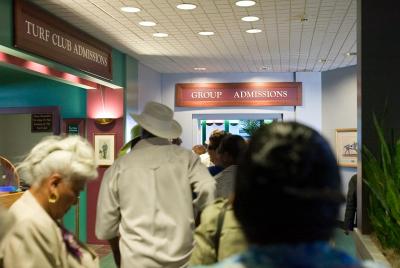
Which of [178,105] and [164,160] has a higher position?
[178,105]

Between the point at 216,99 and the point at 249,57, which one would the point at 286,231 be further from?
the point at 216,99

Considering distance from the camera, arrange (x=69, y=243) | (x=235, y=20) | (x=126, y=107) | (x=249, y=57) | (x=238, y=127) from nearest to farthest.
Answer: (x=69, y=243), (x=235, y=20), (x=126, y=107), (x=249, y=57), (x=238, y=127)

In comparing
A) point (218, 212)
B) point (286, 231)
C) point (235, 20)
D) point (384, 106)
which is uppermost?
point (235, 20)

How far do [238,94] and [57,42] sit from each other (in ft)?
17.2

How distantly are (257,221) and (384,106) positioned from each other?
11.1 feet

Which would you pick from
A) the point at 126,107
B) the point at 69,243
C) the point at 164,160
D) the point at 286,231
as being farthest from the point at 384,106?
the point at 126,107

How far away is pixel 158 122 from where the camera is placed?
2953 mm

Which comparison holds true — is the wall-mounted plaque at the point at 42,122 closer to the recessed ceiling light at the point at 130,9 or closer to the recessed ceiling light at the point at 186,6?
the recessed ceiling light at the point at 130,9

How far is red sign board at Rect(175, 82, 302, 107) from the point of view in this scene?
9898 mm

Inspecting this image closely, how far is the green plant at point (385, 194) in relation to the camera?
10.5 feet

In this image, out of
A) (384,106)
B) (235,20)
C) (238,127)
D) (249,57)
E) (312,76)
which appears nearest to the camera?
(384,106)

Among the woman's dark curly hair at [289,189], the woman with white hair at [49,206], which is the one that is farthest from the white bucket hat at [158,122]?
the woman's dark curly hair at [289,189]

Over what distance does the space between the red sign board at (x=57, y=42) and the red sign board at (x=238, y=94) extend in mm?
3353

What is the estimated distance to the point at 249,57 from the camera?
805 centimetres
